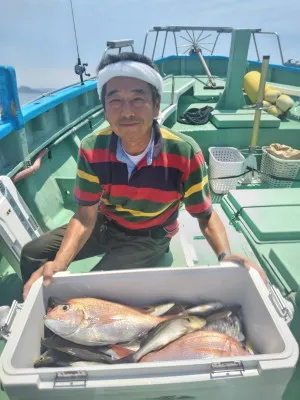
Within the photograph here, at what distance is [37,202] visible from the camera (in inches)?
127

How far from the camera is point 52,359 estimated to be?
1304mm

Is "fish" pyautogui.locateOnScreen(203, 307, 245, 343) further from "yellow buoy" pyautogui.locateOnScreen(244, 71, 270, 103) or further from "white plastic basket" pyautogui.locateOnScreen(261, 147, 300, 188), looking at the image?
"yellow buoy" pyautogui.locateOnScreen(244, 71, 270, 103)

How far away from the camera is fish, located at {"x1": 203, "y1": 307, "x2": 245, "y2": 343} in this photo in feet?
4.82

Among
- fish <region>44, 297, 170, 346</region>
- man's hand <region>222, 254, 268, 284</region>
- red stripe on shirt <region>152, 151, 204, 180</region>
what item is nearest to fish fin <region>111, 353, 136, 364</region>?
fish <region>44, 297, 170, 346</region>

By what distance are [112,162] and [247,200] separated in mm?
1505

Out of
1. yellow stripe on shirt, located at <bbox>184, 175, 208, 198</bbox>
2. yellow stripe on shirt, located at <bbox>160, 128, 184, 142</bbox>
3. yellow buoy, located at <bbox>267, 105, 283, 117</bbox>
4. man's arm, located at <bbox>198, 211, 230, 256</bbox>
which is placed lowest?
yellow buoy, located at <bbox>267, 105, 283, 117</bbox>

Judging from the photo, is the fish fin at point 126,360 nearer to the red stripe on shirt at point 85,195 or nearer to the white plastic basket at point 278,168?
the red stripe on shirt at point 85,195

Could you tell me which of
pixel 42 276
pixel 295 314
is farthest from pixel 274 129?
pixel 42 276

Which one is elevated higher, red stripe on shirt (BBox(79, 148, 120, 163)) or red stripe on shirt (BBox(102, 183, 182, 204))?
red stripe on shirt (BBox(79, 148, 120, 163))

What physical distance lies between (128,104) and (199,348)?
1253mm

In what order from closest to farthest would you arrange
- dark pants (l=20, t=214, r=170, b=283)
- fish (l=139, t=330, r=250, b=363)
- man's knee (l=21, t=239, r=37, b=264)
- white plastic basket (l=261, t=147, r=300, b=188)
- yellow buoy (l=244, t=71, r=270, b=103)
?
fish (l=139, t=330, r=250, b=363)
dark pants (l=20, t=214, r=170, b=283)
man's knee (l=21, t=239, r=37, b=264)
white plastic basket (l=261, t=147, r=300, b=188)
yellow buoy (l=244, t=71, r=270, b=103)

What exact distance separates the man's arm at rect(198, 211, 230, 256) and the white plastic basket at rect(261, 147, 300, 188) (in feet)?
10.5

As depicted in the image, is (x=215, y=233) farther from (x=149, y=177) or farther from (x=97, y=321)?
(x=97, y=321)

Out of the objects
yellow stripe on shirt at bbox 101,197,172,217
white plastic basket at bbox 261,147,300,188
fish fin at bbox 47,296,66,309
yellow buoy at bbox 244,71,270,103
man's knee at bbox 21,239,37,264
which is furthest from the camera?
yellow buoy at bbox 244,71,270,103
